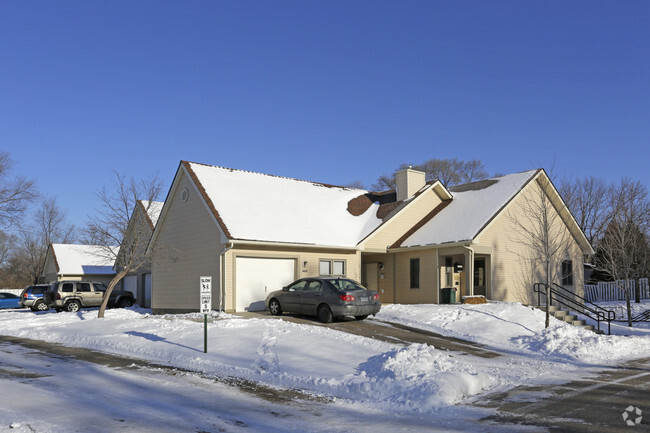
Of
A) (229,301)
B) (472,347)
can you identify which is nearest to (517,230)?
(472,347)

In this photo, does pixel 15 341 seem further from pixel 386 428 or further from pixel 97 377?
pixel 386 428

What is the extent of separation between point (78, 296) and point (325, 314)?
19.4 meters

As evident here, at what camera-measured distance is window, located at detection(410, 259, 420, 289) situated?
83.7ft

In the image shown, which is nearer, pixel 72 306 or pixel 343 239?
pixel 343 239

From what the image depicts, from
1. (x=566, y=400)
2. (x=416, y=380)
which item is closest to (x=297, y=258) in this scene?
(x=416, y=380)

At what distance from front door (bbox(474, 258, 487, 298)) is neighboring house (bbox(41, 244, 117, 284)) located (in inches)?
1145

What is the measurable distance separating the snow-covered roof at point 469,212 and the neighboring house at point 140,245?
11937 mm

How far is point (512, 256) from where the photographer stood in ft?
82.7

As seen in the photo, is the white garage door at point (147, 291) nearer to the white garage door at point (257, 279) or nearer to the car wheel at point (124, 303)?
the car wheel at point (124, 303)

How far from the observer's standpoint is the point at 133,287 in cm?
3550

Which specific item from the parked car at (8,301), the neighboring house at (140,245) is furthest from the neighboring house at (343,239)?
the parked car at (8,301)

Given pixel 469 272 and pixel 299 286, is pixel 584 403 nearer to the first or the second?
pixel 299 286

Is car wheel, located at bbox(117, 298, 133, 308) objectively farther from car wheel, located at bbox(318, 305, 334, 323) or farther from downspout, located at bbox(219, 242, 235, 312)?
car wheel, located at bbox(318, 305, 334, 323)

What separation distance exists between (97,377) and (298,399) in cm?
440
